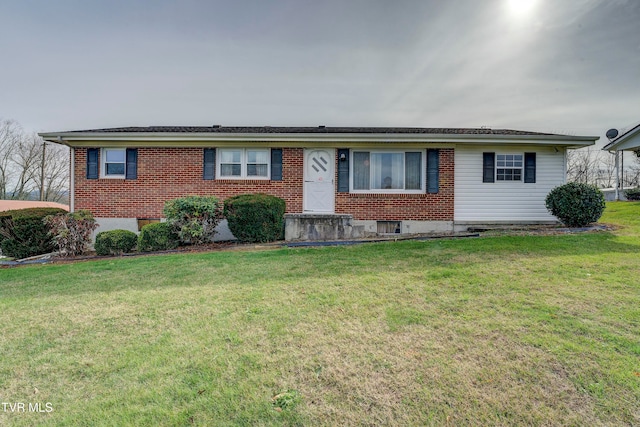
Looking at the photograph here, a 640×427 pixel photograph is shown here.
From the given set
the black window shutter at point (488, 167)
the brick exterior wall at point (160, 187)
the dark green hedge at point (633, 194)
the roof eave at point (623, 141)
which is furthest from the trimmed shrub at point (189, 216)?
the dark green hedge at point (633, 194)

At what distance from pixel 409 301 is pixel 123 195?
1020 centimetres

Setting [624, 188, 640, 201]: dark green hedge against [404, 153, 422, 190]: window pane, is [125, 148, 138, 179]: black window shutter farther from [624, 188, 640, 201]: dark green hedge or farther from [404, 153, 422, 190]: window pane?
[624, 188, 640, 201]: dark green hedge

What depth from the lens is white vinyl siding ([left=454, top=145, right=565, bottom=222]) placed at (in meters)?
10.1

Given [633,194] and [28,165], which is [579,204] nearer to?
[633,194]

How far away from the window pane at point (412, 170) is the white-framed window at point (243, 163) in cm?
A: 468

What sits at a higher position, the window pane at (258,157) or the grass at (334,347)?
the window pane at (258,157)

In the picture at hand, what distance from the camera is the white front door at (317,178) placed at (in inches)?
402

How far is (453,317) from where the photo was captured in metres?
3.33

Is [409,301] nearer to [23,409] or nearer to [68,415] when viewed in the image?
[68,415]

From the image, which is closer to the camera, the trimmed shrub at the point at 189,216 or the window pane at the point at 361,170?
the trimmed shrub at the point at 189,216

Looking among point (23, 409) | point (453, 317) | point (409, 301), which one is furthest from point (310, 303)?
point (23, 409)

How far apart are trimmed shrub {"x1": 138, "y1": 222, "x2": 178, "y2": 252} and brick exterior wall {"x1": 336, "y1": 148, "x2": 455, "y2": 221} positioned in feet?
18.5

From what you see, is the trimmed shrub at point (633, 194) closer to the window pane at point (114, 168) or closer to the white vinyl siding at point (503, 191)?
the white vinyl siding at point (503, 191)

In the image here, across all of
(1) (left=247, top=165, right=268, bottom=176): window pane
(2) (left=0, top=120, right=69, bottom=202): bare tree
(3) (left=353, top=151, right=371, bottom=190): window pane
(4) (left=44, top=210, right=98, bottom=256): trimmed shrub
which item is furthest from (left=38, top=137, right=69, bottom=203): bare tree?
(3) (left=353, top=151, right=371, bottom=190): window pane
